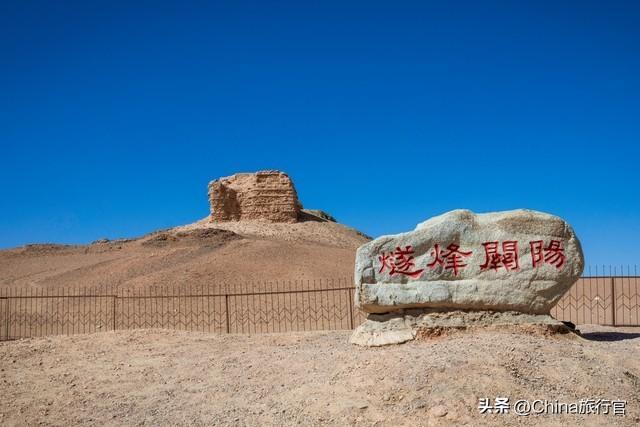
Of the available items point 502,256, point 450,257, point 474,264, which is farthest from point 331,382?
point 502,256

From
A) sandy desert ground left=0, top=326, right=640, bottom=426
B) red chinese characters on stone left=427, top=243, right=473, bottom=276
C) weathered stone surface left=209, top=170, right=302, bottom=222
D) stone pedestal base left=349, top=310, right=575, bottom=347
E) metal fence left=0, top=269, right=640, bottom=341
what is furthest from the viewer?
weathered stone surface left=209, top=170, right=302, bottom=222

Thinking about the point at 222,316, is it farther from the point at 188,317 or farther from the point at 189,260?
the point at 189,260

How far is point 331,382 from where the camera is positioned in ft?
27.7

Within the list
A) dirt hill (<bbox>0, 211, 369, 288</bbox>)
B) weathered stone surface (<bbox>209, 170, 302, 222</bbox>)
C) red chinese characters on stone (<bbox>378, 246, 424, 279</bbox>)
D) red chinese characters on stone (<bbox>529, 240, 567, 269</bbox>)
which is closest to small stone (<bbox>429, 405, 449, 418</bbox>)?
red chinese characters on stone (<bbox>378, 246, 424, 279</bbox>)

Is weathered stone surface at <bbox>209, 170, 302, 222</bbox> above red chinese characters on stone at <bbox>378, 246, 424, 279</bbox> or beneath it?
above

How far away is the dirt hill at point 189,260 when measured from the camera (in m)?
27.7

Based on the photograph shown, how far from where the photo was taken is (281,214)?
46500mm

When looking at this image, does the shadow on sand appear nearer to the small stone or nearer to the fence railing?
the small stone

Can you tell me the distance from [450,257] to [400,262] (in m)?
0.89

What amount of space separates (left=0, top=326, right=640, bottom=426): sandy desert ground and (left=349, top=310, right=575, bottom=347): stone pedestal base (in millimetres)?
239

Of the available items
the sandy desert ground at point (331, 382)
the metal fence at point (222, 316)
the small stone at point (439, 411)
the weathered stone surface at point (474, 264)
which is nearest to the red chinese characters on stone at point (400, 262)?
the weathered stone surface at point (474, 264)

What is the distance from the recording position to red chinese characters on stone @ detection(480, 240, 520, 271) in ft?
32.8

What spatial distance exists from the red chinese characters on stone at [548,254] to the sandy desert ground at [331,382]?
4.34 ft

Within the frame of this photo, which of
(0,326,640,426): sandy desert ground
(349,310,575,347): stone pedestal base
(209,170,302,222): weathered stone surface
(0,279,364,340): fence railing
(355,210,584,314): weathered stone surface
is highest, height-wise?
(209,170,302,222): weathered stone surface
